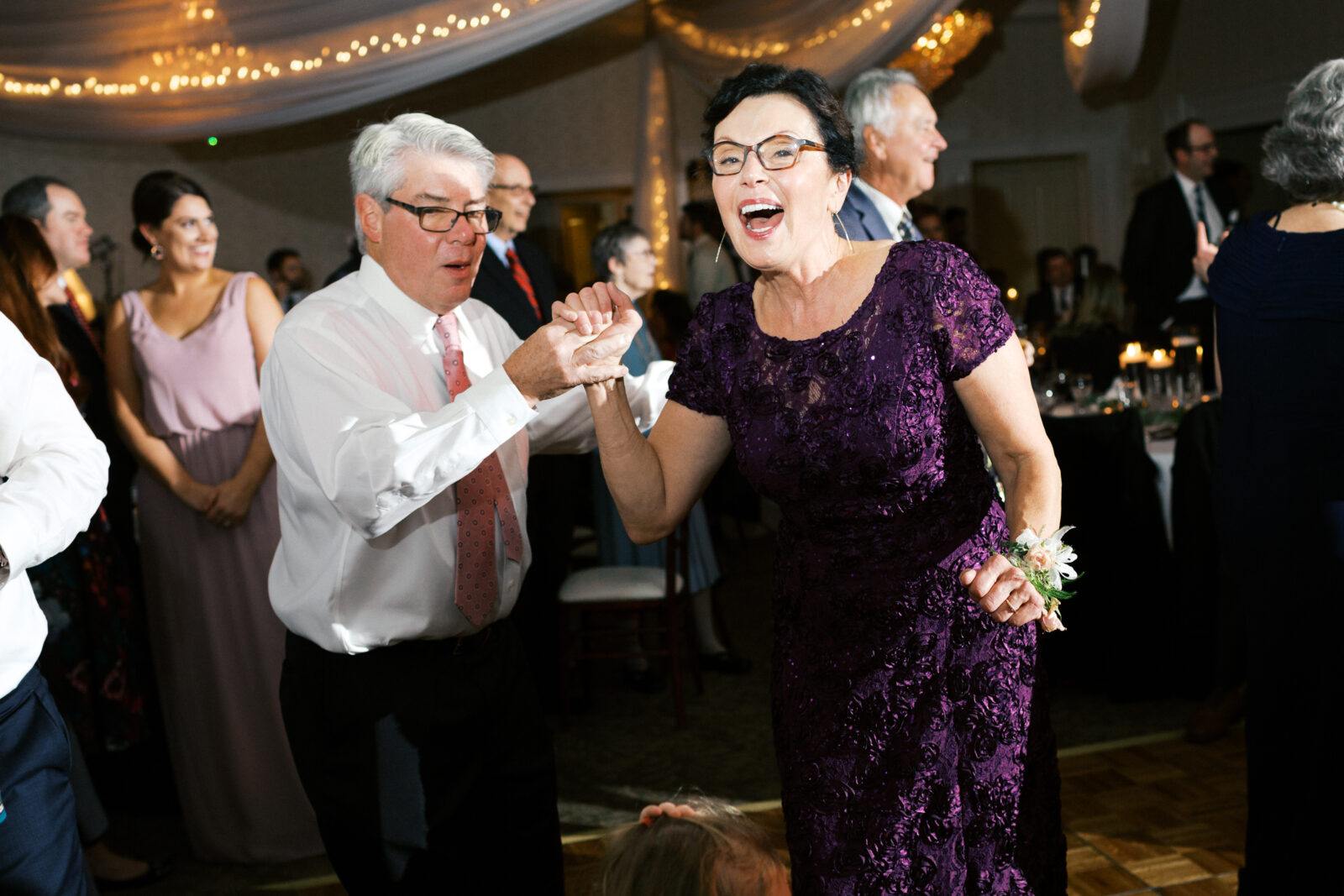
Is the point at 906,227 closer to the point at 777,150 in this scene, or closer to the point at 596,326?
the point at 777,150

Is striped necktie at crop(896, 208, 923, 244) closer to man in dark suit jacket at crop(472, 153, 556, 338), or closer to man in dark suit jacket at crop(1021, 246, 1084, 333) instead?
man in dark suit jacket at crop(472, 153, 556, 338)

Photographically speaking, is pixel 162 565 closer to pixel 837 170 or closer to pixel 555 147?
pixel 837 170

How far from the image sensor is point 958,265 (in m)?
1.57

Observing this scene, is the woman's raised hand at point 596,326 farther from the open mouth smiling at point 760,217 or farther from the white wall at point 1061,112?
the white wall at point 1061,112

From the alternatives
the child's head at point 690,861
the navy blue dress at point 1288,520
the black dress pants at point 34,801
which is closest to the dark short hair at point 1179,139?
the navy blue dress at point 1288,520

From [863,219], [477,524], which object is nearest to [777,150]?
[477,524]

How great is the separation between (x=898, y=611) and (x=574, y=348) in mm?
574

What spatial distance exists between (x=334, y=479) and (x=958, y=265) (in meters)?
0.90

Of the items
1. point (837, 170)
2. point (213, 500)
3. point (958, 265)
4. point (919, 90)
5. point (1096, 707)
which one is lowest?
point (1096, 707)

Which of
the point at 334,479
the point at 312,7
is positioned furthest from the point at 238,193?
the point at 334,479

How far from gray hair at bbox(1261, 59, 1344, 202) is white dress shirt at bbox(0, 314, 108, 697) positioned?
193 cm

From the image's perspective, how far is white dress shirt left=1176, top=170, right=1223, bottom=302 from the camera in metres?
5.56

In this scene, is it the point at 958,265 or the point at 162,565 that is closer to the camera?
the point at 958,265

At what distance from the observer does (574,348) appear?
1530 mm
